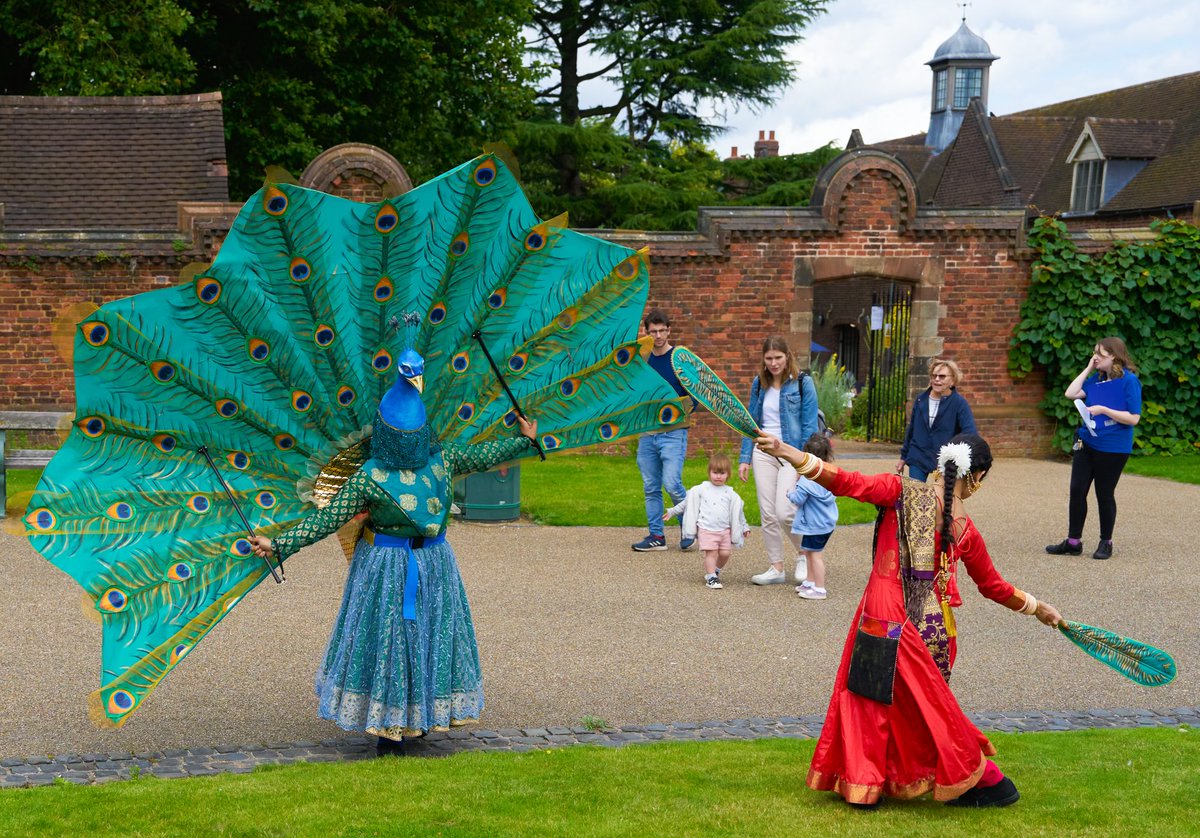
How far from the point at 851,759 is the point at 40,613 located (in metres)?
5.89

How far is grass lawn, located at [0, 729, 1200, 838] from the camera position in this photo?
188 inches

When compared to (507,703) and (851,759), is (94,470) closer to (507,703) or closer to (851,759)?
(507,703)

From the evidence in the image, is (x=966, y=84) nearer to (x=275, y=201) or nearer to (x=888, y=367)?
(x=888, y=367)

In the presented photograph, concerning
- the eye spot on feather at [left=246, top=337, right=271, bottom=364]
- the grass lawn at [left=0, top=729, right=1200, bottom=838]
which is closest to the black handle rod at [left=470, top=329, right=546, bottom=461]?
the eye spot on feather at [left=246, top=337, right=271, bottom=364]

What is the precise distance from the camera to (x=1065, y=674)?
7594 mm

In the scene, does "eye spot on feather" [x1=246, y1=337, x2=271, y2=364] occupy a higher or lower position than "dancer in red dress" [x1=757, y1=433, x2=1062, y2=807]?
higher

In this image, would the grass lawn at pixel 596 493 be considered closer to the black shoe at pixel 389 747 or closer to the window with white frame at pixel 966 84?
the black shoe at pixel 389 747

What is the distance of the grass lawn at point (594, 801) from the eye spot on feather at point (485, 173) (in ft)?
8.34

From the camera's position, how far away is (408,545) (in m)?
5.65

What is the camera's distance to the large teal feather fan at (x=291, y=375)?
5.19m

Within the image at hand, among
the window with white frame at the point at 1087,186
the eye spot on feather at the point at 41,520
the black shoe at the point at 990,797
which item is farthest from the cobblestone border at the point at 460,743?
the window with white frame at the point at 1087,186

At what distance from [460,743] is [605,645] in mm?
2056

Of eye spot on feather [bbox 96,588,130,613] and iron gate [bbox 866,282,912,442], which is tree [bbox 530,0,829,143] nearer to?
iron gate [bbox 866,282,912,442]

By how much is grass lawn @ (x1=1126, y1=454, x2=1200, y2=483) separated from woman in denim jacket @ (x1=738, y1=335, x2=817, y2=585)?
8.74 meters
